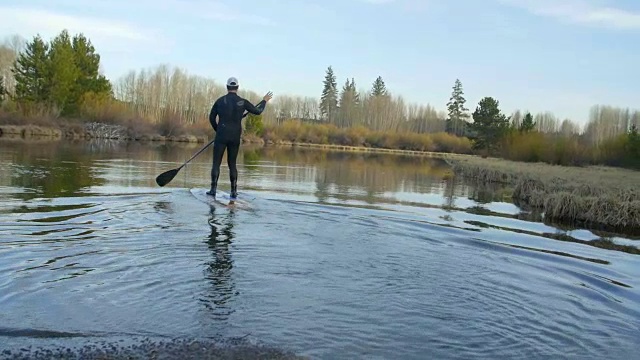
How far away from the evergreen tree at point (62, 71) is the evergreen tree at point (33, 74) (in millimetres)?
671

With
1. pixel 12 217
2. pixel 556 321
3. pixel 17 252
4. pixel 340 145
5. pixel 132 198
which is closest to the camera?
pixel 556 321

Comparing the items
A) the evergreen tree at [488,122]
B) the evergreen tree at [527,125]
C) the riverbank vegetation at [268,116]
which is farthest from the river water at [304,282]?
the evergreen tree at [488,122]

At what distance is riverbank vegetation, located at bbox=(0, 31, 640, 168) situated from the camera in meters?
47.0

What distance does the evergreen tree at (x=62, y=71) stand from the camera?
193 feet

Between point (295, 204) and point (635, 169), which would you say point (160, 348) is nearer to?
point (295, 204)

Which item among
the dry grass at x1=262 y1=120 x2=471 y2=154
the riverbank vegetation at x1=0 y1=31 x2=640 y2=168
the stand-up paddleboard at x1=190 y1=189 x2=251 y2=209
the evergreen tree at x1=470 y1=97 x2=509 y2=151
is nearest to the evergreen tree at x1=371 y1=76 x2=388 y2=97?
the riverbank vegetation at x1=0 y1=31 x2=640 y2=168

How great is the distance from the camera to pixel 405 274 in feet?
22.5

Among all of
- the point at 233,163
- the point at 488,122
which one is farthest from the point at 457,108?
the point at 233,163

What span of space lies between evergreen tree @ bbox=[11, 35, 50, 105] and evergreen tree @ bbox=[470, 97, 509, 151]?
47024 mm

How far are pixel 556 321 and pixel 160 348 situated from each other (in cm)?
383

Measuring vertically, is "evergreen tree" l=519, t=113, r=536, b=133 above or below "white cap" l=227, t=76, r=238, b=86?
above

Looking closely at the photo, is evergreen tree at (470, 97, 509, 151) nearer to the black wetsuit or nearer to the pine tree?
the pine tree

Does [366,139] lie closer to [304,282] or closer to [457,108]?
[457,108]

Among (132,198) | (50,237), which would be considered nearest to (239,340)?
(50,237)
